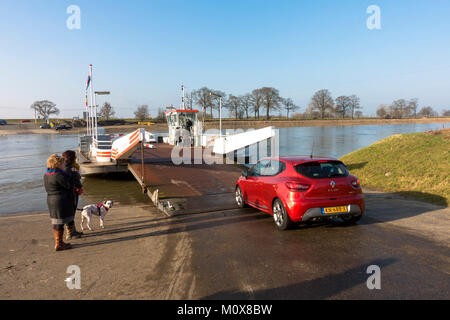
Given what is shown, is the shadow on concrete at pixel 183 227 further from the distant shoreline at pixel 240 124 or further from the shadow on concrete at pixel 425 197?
the distant shoreline at pixel 240 124

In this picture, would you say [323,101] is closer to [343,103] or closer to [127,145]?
[343,103]

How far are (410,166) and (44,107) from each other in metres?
112

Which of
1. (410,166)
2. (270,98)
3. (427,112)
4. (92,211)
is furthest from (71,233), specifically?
(427,112)

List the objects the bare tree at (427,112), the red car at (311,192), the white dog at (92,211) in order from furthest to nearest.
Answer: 1. the bare tree at (427,112)
2. the white dog at (92,211)
3. the red car at (311,192)

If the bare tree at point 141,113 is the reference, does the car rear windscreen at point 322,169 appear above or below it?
below

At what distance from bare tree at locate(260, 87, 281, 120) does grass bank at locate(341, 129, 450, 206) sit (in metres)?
87.2

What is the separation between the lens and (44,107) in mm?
99125

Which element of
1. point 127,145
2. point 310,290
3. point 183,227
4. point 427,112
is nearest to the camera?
point 310,290

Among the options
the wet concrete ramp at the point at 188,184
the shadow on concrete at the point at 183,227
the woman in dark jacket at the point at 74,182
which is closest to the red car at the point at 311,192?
the shadow on concrete at the point at 183,227

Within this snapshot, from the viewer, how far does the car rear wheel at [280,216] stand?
575 centimetres

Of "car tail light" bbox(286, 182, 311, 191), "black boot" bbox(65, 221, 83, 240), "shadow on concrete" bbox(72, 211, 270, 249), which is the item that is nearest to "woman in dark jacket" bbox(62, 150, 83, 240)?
"black boot" bbox(65, 221, 83, 240)

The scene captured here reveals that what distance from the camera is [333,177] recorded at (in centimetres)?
572

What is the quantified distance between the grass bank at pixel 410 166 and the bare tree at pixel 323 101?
322 ft

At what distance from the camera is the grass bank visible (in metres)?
8.77
